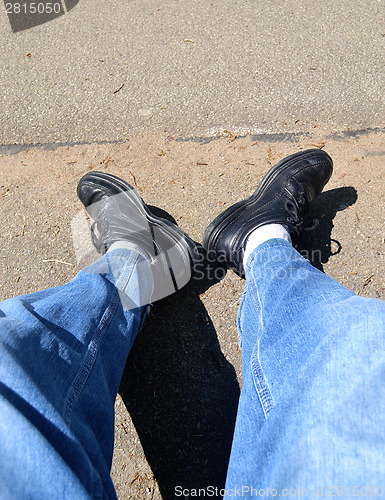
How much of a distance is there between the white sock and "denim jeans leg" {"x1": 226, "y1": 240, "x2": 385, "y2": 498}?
0.49 meters

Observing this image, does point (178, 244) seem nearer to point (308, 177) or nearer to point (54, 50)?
point (308, 177)

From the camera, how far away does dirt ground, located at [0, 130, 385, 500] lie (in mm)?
1666

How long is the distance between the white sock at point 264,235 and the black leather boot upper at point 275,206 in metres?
0.02

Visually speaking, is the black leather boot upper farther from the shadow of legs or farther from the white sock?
the shadow of legs

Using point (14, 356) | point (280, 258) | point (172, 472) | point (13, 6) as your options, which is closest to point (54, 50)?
point (13, 6)

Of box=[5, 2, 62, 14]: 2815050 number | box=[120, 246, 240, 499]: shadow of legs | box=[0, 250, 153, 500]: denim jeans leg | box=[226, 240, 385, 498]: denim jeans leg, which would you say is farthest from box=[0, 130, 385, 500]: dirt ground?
box=[5, 2, 62, 14]: 2815050 number

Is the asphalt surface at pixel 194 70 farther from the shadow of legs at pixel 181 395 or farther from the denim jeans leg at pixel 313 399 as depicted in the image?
the denim jeans leg at pixel 313 399

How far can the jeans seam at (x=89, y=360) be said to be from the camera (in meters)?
1.10

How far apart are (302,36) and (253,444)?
2531 mm

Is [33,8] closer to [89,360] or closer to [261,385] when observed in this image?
[89,360]

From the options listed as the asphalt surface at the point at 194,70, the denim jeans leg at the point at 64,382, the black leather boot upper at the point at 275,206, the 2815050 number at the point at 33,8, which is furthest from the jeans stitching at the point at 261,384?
the 2815050 number at the point at 33,8

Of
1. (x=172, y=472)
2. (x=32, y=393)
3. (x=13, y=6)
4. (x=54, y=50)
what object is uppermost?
(x=13, y=6)

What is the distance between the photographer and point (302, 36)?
258 cm

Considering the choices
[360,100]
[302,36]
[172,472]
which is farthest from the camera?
[302,36]
